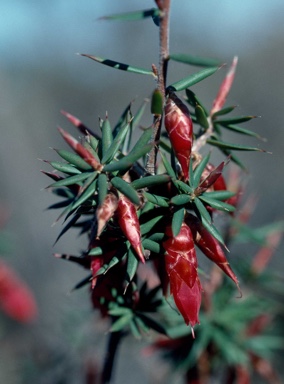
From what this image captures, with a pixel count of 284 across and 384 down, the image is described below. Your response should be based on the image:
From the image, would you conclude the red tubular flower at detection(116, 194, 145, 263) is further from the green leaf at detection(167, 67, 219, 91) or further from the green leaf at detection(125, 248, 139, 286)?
the green leaf at detection(167, 67, 219, 91)

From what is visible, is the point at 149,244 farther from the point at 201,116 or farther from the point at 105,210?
the point at 201,116

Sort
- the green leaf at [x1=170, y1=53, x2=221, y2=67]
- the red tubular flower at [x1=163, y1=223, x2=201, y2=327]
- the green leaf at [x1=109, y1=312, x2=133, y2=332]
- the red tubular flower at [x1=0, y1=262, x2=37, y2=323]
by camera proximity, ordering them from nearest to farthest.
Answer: the green leaf at [x1=170, y1=53, x2=221, y2=67]
the red tubular flower at [x1=163, y1=223, x2=201, y2=327]
the green leaf at [x1=109, y1=312, x2=133, y2=332]
the red tubular flower at [x1=0, y1=262, x2=37, y2=323]

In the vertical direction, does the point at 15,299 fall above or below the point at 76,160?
below

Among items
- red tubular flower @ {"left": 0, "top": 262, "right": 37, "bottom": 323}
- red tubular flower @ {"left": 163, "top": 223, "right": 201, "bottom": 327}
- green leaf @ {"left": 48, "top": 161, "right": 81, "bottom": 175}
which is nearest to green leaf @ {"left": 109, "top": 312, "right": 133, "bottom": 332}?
red tubular flower @ {"left": 163, "top": 223, "right": 201, "bottom": 327}

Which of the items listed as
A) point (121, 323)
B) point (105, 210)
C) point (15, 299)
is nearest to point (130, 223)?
point (105, 210)

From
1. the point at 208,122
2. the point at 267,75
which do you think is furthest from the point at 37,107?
the point at 208,122

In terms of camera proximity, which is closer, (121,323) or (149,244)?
(149,244)
